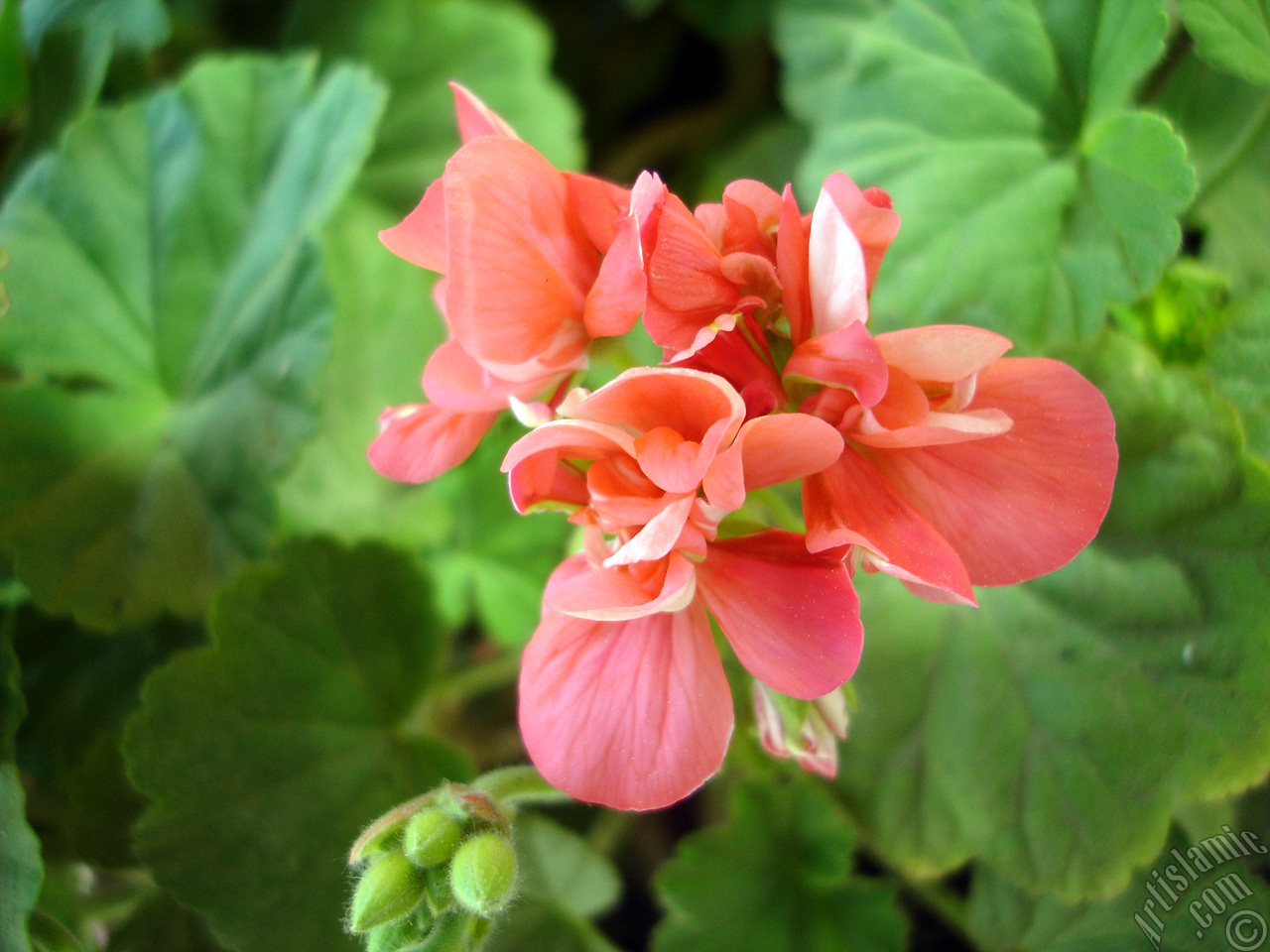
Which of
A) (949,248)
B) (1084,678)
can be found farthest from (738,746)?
(949,248)

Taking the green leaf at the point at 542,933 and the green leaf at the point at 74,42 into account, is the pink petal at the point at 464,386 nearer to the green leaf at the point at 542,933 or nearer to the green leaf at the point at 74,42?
the green leaf at the point at 542,933

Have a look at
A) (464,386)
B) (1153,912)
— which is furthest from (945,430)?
(1153,912)

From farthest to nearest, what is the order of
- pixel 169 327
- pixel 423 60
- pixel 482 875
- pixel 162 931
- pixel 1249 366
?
pixel 423 60, pixel 169 327, pixel 162 931, pixel 1249 366, pixel 482 875

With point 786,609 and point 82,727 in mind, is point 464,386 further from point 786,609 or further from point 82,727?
point 82,727

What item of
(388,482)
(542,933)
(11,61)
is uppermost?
(11,61)

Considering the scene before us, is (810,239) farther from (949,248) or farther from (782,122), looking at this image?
(782,122)

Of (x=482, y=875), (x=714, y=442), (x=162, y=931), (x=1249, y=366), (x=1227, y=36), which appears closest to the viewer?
(x=714, y=442)
